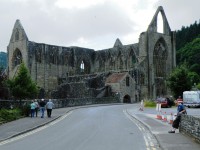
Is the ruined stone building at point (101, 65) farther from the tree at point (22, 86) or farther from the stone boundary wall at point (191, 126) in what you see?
the stone boundary wall at point (191, 126)

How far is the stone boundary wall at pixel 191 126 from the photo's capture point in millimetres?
16609

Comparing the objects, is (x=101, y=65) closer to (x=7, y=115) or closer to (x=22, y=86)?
(x=22, y=86)

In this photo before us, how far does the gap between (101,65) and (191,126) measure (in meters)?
81.8

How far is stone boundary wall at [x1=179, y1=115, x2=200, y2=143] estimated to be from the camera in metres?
16.6

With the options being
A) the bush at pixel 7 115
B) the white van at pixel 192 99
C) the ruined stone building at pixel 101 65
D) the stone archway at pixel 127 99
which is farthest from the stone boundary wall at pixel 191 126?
the stone archway at pixel 127 99

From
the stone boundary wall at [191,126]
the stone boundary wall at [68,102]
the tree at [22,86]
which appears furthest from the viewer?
the tree at [22,86]

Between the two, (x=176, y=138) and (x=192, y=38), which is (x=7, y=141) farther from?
(x=192, y=38)

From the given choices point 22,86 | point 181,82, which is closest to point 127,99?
point 181,82

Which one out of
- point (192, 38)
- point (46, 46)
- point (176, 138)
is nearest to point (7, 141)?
point (176, 138)

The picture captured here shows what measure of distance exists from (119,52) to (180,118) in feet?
245

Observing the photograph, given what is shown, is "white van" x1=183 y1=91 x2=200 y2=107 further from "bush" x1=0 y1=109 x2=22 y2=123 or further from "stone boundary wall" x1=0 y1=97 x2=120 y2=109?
"bush" x1=0 y1=109 x2=22 y2=123

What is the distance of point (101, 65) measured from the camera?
3920 inches

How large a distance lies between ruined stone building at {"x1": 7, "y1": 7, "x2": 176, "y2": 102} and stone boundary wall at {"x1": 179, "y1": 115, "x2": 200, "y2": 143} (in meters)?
54.8

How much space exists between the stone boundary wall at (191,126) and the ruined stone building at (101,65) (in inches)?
2156
